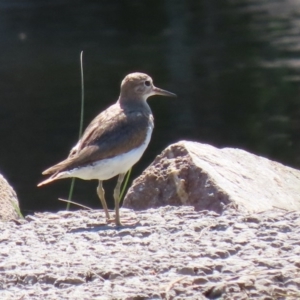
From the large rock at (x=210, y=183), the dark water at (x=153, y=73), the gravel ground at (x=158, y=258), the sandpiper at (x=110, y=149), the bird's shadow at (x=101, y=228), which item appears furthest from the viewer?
the dark water at (x=153, y=73)

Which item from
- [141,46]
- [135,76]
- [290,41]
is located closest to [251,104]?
[290,41]

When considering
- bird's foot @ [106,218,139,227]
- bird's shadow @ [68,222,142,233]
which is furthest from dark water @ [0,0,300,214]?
bird's shadow @ [68,222,142,233]

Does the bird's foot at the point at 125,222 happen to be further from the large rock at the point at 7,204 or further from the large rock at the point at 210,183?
the large rock at the point at 7,204

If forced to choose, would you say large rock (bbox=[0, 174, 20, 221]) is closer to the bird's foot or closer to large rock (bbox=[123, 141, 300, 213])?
the bird's foot

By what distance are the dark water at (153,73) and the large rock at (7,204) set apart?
5550 millimetres

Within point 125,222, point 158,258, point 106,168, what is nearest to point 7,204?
point 106,168

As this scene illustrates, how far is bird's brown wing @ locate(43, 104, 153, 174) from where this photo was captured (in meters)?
5.80

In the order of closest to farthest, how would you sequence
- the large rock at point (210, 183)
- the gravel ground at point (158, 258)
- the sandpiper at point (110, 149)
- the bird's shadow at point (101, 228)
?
the gravel ground at point (158, 258), the bird's shadow at point (101, 228), the sandpiper at point (110, 149), the large rock at point (210, 183)

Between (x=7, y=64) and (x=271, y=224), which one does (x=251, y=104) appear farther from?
(x=271, y=224)

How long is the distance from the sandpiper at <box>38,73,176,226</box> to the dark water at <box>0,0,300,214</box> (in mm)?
5881

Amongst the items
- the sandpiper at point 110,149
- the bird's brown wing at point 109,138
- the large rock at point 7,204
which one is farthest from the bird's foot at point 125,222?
the large rock at point 7,204

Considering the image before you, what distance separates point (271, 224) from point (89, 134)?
5.24 feet

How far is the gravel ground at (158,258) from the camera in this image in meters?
4.09

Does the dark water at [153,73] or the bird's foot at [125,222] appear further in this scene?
the dark water at [153,73]
